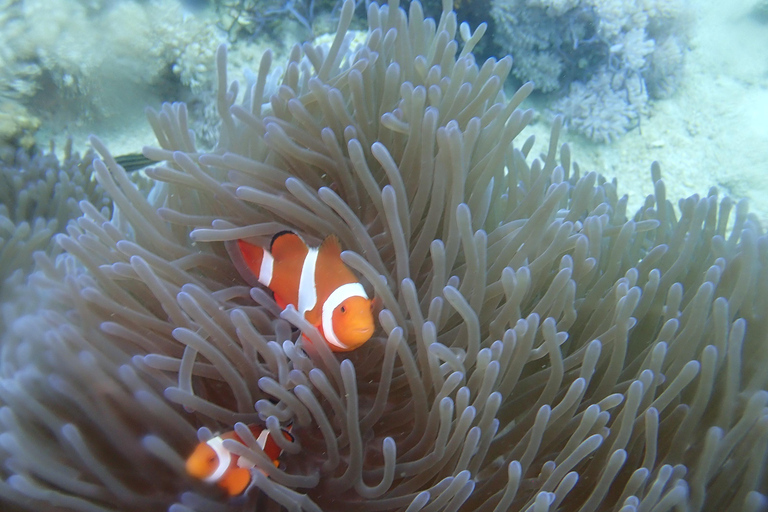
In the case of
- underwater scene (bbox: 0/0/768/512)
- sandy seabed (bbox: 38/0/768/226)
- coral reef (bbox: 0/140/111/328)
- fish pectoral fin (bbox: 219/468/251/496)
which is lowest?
fish pectoral fin (bbox: 219/468/251/496)

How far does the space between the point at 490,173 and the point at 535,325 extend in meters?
0.48

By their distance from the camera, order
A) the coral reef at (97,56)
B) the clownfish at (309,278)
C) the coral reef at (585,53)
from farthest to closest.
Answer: the coral reef at (585,53) → the coral reef at (97,56) → the clownfish at (309,278)

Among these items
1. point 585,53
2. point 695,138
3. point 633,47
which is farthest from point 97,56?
point 695,138

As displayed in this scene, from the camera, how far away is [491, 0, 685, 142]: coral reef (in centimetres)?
344

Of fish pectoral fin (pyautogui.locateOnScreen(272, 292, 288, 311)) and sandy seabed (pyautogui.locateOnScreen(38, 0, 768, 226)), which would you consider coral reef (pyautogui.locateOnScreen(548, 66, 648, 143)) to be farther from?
fish pectoral fin (pyautogui.locateOnScreen(272, 292, 288, 311))

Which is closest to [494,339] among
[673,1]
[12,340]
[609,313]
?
[609,313]

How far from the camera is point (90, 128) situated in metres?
3.07

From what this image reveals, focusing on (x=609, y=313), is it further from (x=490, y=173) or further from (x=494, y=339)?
(x=490, y=173)

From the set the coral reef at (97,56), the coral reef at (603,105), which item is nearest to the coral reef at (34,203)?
the coral reef at (97,56)

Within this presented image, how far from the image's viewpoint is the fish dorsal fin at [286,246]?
1.15 m

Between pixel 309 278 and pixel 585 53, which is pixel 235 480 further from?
pixel 585 53

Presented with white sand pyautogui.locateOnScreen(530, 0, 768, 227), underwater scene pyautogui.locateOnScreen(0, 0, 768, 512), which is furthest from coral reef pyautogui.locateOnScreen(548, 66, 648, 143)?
underwater scene pyautogui.locateOnScreen(0, 0, 768, 512)

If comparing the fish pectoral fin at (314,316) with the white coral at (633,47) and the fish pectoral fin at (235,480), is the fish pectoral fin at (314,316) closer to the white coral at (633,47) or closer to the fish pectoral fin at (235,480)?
the fish pectoral fin at (235,480)

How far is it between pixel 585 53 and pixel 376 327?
10.7 ft
